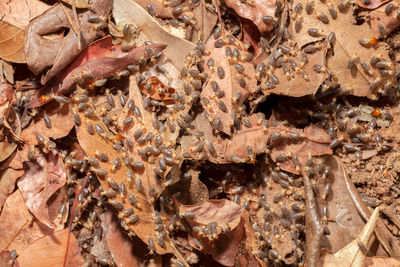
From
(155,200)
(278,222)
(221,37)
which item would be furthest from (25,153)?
(278,222)

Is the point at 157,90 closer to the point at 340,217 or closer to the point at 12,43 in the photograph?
the point at 12,43

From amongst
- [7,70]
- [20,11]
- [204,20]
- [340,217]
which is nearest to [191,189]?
[340,217]

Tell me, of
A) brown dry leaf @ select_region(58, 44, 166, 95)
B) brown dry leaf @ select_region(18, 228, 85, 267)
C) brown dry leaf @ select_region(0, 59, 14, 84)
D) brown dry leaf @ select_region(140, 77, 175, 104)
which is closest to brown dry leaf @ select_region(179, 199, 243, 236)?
brown dry leaf @ select_region(140, 77, 175, 104)

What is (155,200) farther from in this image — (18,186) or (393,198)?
(393,198)

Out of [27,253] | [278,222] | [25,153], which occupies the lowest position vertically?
[27,253]

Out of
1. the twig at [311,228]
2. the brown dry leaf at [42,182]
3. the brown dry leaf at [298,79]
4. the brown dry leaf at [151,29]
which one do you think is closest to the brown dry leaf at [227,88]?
the brown dry leaf at [298,79]

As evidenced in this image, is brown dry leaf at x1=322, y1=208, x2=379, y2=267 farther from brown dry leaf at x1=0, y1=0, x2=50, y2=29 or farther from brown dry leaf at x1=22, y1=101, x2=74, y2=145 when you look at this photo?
brown dry leaf at x1=0, y1=0, x2=50, y2=29
